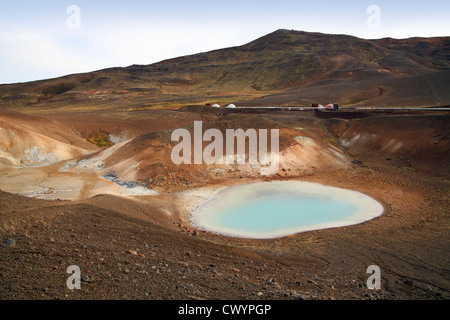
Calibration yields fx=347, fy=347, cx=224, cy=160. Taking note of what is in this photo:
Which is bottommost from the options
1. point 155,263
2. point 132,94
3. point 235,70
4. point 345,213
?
point 345,213

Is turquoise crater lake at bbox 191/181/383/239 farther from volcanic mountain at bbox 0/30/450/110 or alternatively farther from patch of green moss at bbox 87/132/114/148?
volcanic mountain at bbox 0/30/450/110

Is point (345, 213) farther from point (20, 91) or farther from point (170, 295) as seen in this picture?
point (20, 91)

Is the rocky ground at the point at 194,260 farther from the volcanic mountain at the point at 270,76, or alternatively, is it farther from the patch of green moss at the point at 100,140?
the volcanic mountain at the point at 270,76

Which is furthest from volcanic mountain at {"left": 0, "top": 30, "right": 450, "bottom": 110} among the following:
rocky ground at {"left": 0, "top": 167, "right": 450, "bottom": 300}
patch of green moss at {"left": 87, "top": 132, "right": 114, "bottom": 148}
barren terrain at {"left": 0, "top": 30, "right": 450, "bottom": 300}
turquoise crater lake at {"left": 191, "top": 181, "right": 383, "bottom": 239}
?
rocky ground at {"left": 0, "top": 167, "right": 450, "bottom": 300}

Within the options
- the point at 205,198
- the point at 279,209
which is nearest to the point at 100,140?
the point at 205,198

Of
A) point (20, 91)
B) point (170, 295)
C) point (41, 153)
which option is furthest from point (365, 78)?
point (20, 91)

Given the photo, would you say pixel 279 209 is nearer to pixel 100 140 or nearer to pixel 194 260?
pixel 194 260
